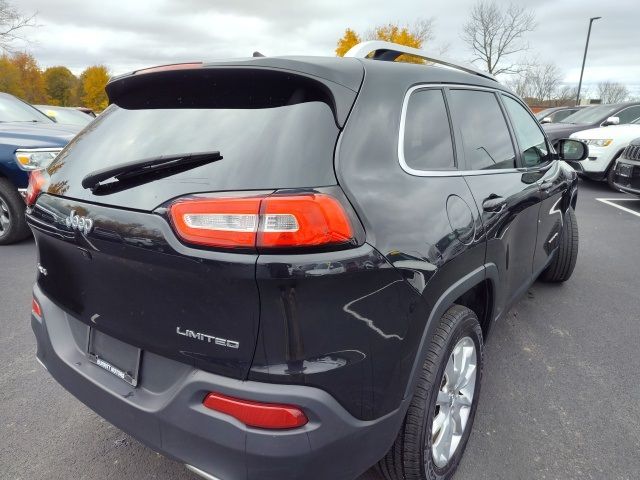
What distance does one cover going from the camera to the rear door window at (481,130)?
2.22m

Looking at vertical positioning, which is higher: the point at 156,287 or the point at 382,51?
the point at 382,51

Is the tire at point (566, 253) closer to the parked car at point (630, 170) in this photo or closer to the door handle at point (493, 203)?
the door handle at point (493, 203)

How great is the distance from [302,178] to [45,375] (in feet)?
7.83

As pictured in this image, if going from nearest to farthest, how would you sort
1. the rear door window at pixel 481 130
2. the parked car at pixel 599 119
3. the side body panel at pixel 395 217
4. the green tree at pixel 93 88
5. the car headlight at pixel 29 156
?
the side body panel at pixel 395 217 < the rear door window at pixel 481 130 < the car headlight at pixel 29 156 < the parked car at pixel 599 119 < the green tree at pixel 93 88

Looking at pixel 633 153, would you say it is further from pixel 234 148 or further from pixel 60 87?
pixel 60 87

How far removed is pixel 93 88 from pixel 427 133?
3150 inches

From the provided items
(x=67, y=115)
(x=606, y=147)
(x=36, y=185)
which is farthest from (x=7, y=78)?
(x=36, y=185)

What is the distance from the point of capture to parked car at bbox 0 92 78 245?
16.1 feet

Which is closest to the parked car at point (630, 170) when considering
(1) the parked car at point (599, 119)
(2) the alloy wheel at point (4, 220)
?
(1) the parked car at point (599, 119)

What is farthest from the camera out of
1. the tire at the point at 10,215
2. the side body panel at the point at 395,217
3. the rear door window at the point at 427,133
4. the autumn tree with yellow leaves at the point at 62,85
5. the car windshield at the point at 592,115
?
the autumn tree with yellow leaves at the point at 62,85

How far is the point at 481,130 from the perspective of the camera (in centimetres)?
244

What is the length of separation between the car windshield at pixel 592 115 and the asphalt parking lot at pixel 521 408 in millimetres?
8395

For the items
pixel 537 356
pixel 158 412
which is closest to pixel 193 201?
pixel 158 412

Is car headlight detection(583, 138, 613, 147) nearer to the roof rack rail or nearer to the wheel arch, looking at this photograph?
the roof rack rail
